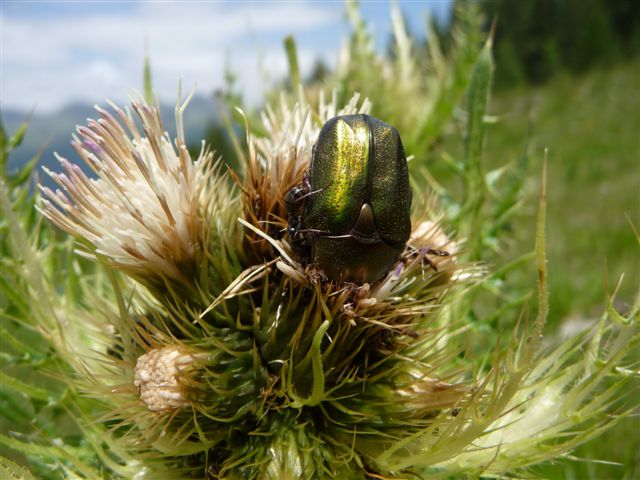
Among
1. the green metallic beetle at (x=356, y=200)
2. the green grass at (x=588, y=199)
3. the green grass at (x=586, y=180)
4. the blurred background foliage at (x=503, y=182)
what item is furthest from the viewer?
the green grass at (x=586, y=180)

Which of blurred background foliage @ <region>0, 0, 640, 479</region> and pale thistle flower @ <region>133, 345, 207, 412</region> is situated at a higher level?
pale thistle flower @ <region>133, 345, 207, 412</region>

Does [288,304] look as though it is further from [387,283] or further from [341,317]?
[387,283]

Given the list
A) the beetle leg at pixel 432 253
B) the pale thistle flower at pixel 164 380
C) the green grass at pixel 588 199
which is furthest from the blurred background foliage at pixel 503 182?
the pale thistle flower at pixel 164 380

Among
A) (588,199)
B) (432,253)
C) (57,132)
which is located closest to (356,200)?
(432,253)

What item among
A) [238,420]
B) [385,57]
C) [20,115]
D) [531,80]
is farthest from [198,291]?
[531,80]

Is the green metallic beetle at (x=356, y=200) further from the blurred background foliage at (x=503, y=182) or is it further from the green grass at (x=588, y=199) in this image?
the green grass at (x=588, y=199)

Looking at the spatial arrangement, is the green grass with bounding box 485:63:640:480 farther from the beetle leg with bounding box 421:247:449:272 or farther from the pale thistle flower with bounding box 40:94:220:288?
the pale thistle flower with bounding box 40:94:220:288

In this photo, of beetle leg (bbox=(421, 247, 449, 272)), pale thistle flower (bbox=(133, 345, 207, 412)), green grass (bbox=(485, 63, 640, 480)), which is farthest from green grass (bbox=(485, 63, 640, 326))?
pale thistle flower (bbox=(133, 345, 207, 412))
